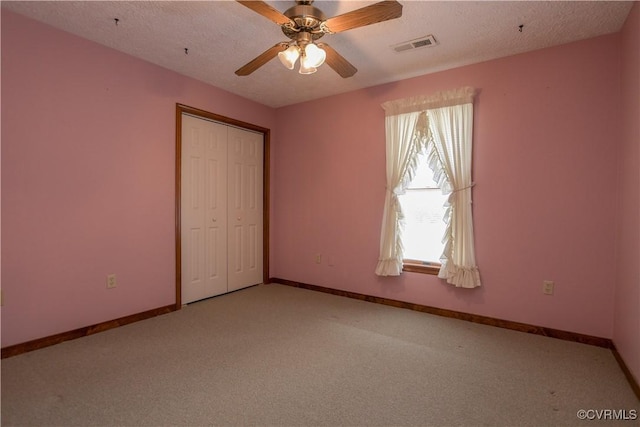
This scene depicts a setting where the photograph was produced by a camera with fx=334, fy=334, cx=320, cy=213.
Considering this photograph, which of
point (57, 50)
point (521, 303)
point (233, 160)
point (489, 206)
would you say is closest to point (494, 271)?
point (521, 303)

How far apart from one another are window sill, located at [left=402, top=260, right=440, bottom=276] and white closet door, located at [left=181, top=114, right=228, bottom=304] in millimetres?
2184

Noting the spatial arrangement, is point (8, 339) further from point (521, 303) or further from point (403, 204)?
point (521, 303)

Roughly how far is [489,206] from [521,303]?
91cm

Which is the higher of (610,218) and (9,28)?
(9,28)

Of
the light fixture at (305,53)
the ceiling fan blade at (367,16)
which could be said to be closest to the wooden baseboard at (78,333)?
the light fixture at (305,53)

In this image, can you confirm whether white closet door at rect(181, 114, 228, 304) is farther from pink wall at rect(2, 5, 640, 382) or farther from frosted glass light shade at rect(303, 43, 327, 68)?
frosted glass light shade at rect(303, 43, 327, 68)

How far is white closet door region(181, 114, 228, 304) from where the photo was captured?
144 inches

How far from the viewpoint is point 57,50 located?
262 cm

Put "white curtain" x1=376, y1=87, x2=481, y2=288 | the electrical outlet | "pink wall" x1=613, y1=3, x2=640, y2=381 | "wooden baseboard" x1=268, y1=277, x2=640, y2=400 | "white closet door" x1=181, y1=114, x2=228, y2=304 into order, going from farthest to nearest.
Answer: "white closet door" x1=181, y1=114, x2=228, y2=304
"white curtain" x1=376, y1=87, x2=481, y2=288
the electrical outlet
"wooden baseboard" x1=268, y1=277, x2=640, y2=400
"pink wall" x1=613, y1=3, x2=640, y2=381

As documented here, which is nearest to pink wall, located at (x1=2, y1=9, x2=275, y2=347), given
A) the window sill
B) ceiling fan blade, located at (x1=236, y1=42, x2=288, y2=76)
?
ceiling fan blade, located at (x1=236, y1=42, x2=288, y2=76)

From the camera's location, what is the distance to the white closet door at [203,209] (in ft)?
12.0

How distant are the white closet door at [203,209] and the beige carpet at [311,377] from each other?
2.43 ft

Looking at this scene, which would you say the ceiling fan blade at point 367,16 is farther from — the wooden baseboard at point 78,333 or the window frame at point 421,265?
the wooden baseboard at point 78,333

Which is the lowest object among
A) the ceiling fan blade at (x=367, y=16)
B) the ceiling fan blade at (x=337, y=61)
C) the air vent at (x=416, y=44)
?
the ceiling fan blade at (x=337, y=61)
